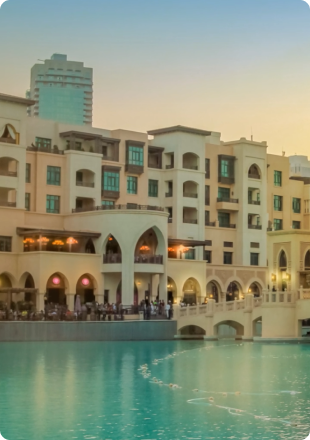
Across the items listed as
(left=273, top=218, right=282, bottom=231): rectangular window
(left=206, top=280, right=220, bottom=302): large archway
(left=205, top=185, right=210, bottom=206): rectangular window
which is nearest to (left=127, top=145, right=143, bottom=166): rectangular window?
(left=205, top=185, right=210, bottom=206): rectangular window

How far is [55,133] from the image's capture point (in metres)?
73.9

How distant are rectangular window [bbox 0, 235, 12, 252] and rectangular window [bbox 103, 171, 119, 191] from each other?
10.6 m

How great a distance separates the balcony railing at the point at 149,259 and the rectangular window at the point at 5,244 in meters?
8.41

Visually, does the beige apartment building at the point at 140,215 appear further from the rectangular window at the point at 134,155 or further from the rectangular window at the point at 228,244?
the rectangular window at the point at 228,244

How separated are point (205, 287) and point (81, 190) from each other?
469 inches

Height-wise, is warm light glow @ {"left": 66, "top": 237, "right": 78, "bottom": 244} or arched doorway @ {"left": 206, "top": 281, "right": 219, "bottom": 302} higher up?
warm light glow @ {"left": 66, "top": 237, "right": 78, "bottom": 244}

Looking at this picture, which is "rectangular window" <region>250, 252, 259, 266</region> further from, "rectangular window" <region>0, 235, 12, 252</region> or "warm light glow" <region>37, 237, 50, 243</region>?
"rectangular window" <region>0, 235, 12, 252</region>

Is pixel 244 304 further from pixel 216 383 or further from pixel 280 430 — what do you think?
pixel 280 430

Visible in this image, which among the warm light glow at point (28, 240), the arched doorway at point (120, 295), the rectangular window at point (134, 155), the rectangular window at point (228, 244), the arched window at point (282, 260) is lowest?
the arched doorway at point (120, 295)

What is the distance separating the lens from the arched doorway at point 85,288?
68.6 metres

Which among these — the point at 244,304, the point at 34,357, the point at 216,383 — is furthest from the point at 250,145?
the point at 216,383

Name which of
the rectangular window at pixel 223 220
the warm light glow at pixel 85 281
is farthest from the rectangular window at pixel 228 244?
the warm light glow at pixel 85 281

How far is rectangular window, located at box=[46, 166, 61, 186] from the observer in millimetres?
72312

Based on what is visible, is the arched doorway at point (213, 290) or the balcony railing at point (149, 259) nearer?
the balcony railing at point (149, 259)
